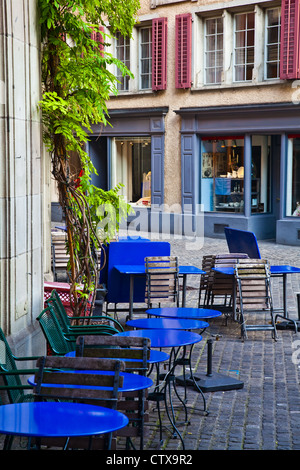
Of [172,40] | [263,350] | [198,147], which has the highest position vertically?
[172,40]

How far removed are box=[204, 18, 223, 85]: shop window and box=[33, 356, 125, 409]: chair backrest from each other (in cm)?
1845

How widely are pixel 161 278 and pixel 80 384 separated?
5969 mm

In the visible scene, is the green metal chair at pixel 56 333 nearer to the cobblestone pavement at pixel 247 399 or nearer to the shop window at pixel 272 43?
the cobblestone pavement at pixel 247 399

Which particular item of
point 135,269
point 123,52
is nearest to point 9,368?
point 135,269

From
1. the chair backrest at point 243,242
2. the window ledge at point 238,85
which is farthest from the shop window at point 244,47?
the chair backrest at point 243,242

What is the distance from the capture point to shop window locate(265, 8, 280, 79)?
20.3 metres

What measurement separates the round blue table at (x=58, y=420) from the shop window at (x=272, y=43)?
17.6 m

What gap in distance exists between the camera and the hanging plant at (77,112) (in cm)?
770

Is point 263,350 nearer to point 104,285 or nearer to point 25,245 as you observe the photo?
point 104,285

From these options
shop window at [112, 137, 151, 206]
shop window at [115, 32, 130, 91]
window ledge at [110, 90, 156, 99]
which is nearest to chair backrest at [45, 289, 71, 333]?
shop window at [112, 137, 151, 206]

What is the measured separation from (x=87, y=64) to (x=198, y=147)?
578 inches
